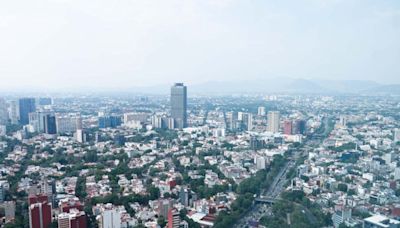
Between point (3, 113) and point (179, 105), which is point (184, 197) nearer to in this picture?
point (179, 105)

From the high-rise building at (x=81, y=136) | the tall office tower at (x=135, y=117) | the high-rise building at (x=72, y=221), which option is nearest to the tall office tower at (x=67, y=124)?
the high-rise building at (x=81, y=136)

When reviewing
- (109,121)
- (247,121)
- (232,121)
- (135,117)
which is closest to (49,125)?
(109,121)

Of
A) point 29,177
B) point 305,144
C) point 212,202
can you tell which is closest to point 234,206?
point 212,202

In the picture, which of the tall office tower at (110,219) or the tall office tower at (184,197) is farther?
the tall office tower at (184,197)

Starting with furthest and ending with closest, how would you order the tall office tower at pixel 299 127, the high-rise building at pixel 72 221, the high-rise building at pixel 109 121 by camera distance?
the high-rise building at pixel 109 121 → the tall office tower at pixel 299 127 → the high-rise building at pixel 72 221

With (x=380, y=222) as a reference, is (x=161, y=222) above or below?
below

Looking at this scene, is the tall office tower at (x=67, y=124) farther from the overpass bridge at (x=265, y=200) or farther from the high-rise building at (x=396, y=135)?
the high-rise building at (x=396, y=135)

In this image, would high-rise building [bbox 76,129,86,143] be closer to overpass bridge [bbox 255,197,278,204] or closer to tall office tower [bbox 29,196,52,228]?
tall office tower [bbox 29,196,52,228]
